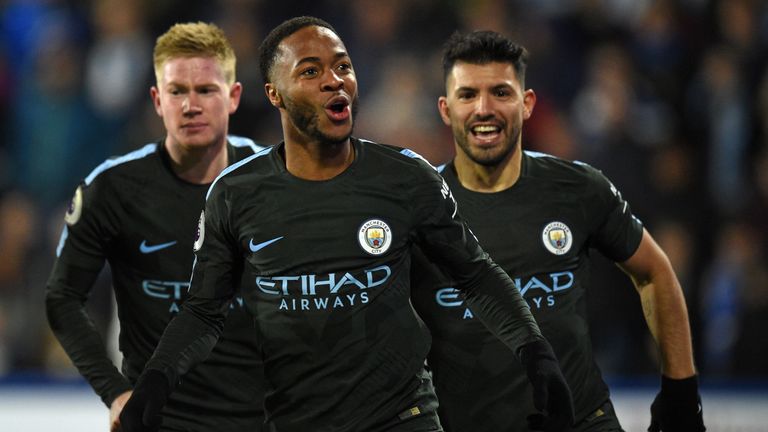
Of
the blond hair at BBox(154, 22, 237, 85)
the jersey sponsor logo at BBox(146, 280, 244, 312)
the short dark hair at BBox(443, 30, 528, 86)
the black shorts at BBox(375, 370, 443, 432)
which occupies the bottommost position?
the black shorts at BBox(375, 370, 443, 432)

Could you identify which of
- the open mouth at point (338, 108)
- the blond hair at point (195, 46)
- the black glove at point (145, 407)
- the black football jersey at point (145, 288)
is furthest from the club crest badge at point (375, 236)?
the blond hair at point (195, 46)

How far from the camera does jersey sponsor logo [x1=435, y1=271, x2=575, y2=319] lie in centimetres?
428

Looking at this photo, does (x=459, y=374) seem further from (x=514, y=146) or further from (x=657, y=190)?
(x=657, y=190)

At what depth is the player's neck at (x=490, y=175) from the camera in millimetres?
4461

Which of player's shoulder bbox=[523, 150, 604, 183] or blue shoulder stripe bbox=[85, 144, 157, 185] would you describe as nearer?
player's shoulder bbox=[523, 150, 604, 183]

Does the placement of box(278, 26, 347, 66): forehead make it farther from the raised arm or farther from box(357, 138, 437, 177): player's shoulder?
the raised arm

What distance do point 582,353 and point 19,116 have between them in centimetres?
624

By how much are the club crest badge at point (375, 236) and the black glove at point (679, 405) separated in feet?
4.70

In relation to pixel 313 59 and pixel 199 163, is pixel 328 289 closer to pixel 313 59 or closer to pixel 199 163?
pixel 313 59

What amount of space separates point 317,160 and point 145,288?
3.89 feet

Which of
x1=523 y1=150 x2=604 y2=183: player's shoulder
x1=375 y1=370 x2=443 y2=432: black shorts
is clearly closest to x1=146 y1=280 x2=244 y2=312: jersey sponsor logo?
x1=375 y1=370 x2=443 y2=432: black shorts

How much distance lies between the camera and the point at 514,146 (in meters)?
4.45

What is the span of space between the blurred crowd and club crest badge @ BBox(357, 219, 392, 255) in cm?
406

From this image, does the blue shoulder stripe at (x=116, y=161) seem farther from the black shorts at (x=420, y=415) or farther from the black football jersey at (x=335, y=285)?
the black shorts at (x=420, y=415)
